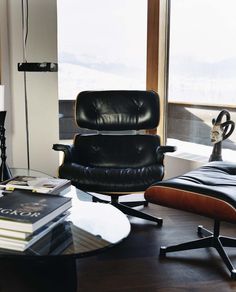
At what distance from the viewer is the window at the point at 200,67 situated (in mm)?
3436

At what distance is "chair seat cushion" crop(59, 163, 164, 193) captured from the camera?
2.50 m

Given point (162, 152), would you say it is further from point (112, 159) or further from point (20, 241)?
point (20, 241)

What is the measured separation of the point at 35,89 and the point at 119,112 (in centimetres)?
96

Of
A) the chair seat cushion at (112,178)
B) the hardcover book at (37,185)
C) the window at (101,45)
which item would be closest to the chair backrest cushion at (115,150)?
the chair seat cushion at (112,178)

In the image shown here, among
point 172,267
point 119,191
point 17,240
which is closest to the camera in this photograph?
point 17,240

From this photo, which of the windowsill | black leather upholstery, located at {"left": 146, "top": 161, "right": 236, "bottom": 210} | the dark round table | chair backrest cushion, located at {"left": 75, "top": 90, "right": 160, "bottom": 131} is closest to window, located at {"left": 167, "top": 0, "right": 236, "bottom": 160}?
the windowsill

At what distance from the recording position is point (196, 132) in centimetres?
377

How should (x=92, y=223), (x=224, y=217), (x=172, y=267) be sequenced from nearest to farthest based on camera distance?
(x=92, y=223) → (x=224, y=217) → (x=172, y=267)

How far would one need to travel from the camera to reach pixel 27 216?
1.38 m

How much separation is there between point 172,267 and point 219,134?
1.41 metres

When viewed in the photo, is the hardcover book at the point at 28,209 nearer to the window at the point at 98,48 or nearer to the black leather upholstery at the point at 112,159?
the black leather upholstery at the point at 112,159

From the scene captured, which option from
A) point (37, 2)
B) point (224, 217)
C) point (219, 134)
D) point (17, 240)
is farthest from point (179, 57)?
point (17, 240)

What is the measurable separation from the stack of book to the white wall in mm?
2009

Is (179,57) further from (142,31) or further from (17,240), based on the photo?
(17,240)
